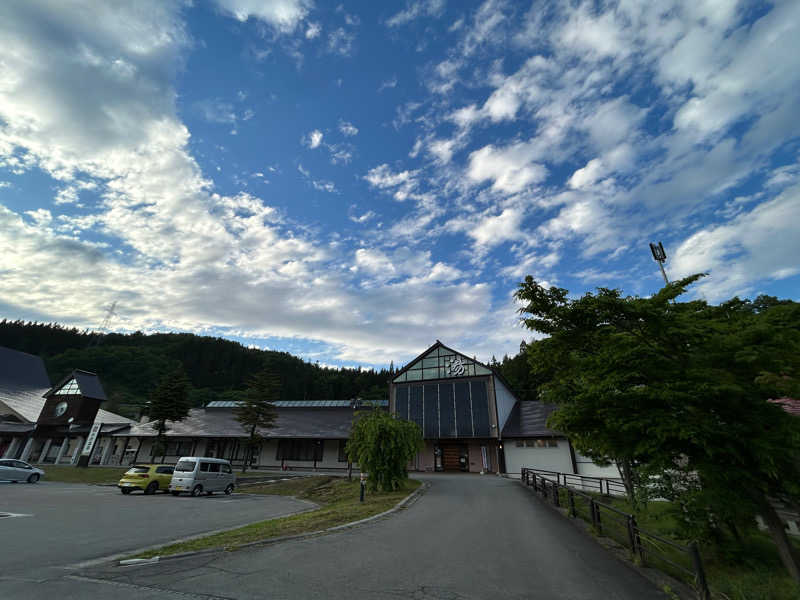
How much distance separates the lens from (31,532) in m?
8.84

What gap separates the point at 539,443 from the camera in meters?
30.7

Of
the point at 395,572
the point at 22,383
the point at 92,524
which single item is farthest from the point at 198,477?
the point at 22,383

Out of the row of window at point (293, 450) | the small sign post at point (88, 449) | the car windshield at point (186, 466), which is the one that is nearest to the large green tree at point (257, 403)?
the row of window at point (293, 450)

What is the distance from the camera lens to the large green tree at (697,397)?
555 cm

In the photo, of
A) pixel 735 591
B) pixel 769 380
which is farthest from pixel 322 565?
pixel 769 380

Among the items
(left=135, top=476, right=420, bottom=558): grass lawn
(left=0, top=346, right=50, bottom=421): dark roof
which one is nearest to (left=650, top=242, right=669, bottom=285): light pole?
(left=135, top=476, right=420, bottom=558): grass lawn

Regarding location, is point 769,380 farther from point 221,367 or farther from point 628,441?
point 221,367

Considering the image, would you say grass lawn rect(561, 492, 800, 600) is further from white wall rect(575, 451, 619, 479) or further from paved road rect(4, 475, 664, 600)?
white wall rect(575, 451, 619, 479)

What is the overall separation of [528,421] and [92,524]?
104 ft

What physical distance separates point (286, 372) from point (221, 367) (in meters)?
20.2

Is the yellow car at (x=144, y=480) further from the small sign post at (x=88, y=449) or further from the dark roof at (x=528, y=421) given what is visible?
the dark roof at (x=528, y=421)

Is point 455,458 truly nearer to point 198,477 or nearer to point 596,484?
point 596,484

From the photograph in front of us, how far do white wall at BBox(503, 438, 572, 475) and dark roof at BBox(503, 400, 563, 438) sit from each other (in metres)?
1.00

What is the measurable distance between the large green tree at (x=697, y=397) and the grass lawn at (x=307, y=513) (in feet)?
23.6
